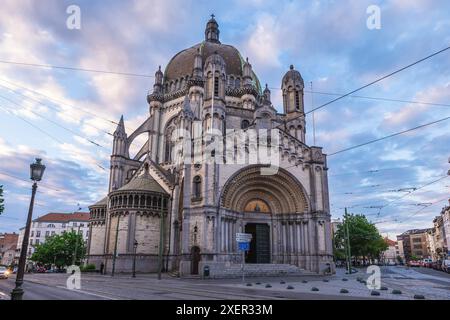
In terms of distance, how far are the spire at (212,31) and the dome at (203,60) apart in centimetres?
560

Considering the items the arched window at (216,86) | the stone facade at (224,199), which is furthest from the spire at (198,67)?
the arched window at (216,86)

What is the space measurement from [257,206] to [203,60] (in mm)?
27050

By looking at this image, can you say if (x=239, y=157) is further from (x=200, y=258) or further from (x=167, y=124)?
(x=167, y=124)

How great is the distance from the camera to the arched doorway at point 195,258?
34.2 m

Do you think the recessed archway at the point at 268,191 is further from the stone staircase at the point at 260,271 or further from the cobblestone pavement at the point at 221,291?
the cobblestone pavement at the point at 221,291

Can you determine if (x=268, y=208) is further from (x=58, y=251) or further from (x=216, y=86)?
(x=58, y=251)

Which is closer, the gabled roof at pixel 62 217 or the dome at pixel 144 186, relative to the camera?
the dome at pixel 144 186

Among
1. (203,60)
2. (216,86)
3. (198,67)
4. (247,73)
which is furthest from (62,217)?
(216,86)

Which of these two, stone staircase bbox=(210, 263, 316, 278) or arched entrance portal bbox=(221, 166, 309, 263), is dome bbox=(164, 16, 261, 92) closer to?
arched entrance portal bbox=(221, 166, 309, 263)

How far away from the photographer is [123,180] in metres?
50.0

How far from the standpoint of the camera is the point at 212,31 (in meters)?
66.7

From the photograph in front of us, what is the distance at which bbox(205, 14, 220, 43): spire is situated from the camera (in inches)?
2608
